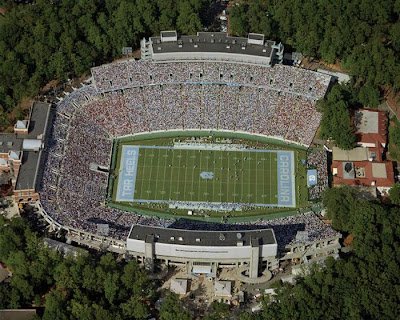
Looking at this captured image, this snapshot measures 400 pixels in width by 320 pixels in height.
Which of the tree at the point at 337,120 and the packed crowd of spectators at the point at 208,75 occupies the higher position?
the packed crowd of spectators at the point at 208,75

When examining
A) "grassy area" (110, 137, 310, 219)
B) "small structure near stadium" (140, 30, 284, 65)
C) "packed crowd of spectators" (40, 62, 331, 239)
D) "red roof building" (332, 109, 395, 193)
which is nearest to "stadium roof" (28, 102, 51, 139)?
"packed crowd of spectators" (40, 62, 331, 239)

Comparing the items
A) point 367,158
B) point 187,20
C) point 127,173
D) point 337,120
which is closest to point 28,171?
point 127,173

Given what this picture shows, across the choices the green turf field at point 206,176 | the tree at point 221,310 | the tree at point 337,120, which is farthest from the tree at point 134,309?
the tree at point 337,120

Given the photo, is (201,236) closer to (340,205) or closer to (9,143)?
(340,205)

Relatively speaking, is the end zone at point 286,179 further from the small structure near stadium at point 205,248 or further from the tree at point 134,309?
the tree at point 134,309

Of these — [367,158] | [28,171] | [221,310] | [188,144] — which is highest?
[188,144]

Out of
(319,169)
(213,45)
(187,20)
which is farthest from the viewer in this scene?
(187,20)

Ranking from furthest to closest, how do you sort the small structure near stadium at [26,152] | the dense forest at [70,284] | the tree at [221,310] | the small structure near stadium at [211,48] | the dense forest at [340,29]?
the dense forest at [340,29] → the small structure near stadium at [211,48] → the small structure near stadium at [26,152] → the tree at [221,310] → the dense forest at [70,284]
